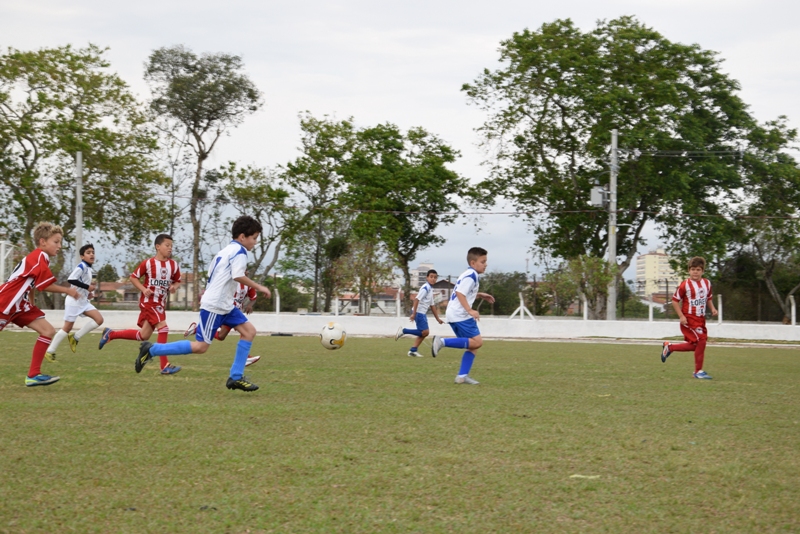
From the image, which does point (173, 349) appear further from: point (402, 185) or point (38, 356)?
point (402, 185)

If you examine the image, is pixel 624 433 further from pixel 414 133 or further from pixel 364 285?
pixel 414 133

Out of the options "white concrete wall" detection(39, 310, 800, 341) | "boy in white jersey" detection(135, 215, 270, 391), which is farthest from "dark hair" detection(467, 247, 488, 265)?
"white concrete wall" detection(39, 310, 800, 341)

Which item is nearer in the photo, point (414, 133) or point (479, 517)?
point (479, 517)

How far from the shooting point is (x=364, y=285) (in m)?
35.5

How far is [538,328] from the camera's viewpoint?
29.7 metres

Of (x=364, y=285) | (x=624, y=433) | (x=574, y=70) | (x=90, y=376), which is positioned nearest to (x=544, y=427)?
(x=624, y=433)

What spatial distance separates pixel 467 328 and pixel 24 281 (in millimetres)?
5057

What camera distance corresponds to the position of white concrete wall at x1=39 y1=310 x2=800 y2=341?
95.7 ft

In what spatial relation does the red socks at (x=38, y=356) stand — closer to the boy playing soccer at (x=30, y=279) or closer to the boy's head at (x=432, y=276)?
the boy playing soccer at (x=30, y=279)

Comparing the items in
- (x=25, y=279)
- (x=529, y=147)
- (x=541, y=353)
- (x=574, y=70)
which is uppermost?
(x=574, y=70)

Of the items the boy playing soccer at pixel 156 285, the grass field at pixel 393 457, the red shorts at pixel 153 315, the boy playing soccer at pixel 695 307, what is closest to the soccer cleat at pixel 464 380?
the grass field at pixel 393 457

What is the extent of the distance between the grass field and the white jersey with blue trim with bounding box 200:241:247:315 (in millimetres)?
924

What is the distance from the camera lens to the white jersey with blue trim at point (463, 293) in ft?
34.3

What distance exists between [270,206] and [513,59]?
13.5 metres
